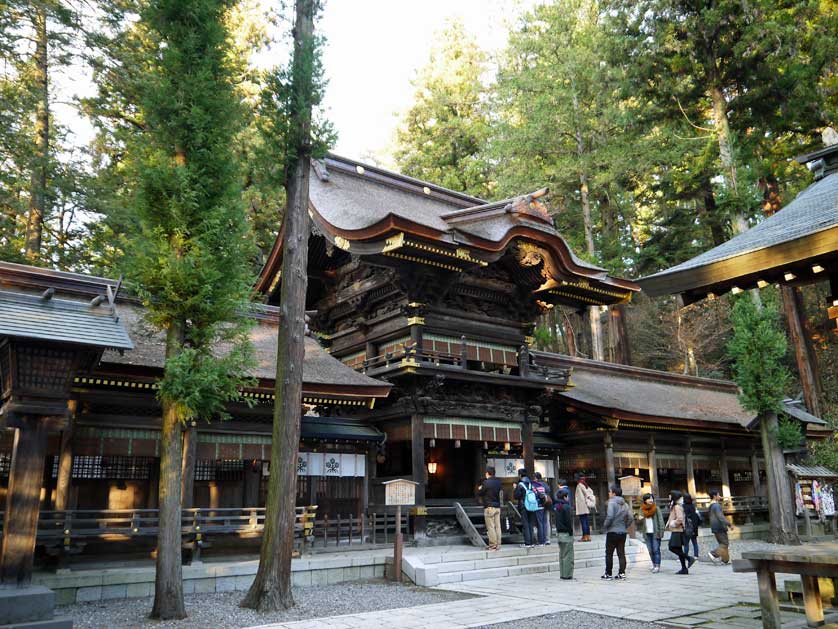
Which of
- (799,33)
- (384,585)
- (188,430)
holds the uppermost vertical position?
(799,33)

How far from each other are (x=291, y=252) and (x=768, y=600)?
7.34 meters

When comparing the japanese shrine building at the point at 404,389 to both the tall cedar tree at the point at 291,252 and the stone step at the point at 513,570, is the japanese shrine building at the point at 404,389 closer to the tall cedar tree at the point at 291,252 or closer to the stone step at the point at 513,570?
the tall cedar tree at the point at 291,252

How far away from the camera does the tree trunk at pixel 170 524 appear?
7.64 metres

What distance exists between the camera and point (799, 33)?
53.4 feet

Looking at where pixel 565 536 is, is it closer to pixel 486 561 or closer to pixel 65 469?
pixel 486 561

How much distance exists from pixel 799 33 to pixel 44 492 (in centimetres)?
2043

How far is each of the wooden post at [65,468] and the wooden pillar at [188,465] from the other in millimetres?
1755

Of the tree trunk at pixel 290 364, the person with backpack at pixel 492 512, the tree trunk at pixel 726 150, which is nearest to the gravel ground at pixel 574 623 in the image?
the tree trunk at pixel 290 364

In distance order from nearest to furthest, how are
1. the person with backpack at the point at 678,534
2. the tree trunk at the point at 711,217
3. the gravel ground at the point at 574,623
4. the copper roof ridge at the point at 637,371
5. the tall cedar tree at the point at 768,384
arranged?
the gravel ground at the point at 574,623, the person with backpack at the point at 678,534, the tall cedar tree at the point at 768,384, the copper roof ridge at the point at 637,371, the tree trunk at the point at 711,217

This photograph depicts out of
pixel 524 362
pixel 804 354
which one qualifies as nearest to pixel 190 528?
pixel 524 362

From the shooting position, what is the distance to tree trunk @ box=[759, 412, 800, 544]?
1509 cm

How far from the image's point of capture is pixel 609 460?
58.0 feet

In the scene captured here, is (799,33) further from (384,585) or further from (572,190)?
(384,585)

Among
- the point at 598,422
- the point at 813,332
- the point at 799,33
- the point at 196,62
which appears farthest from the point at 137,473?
the point at 813,332
